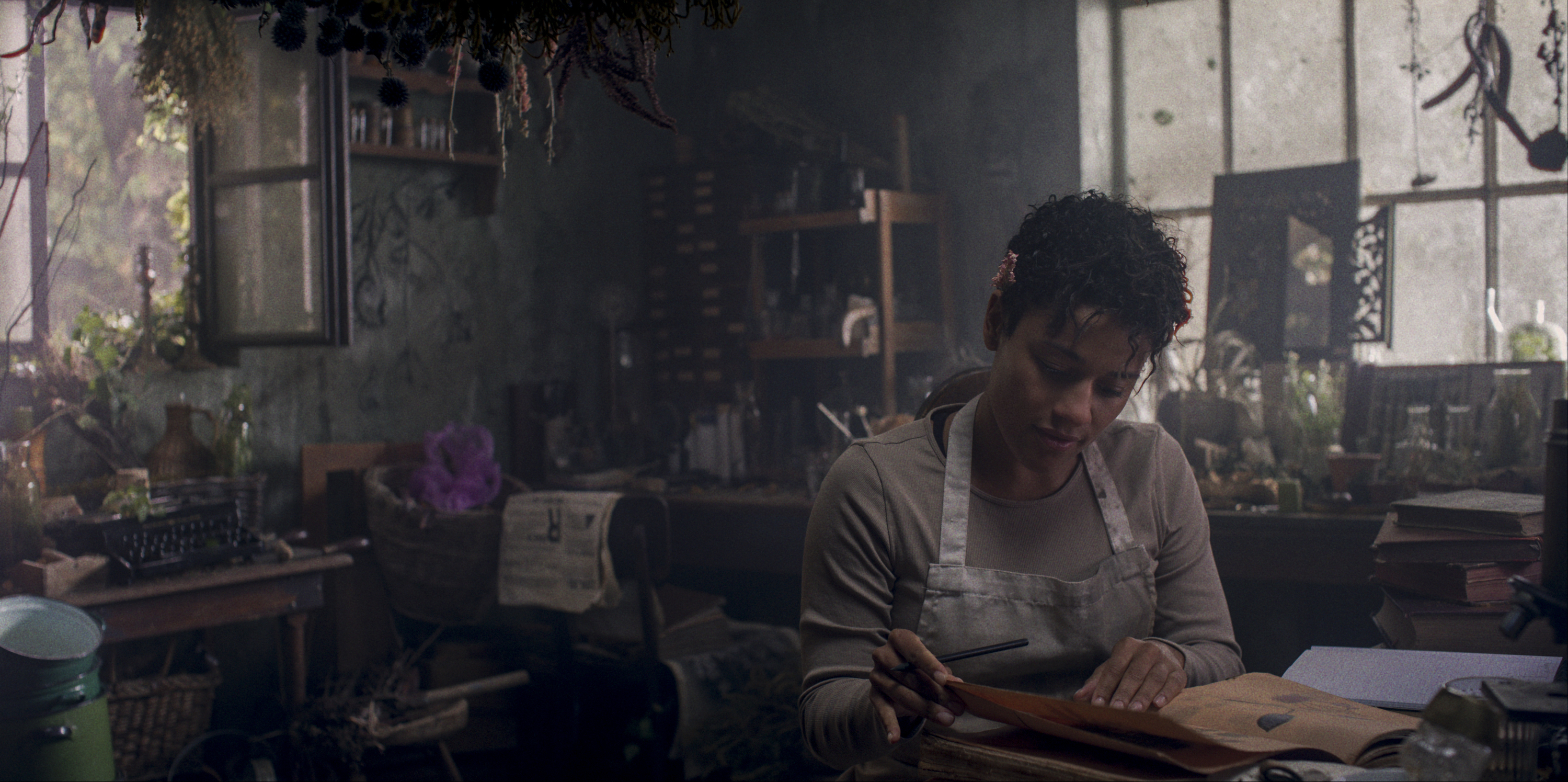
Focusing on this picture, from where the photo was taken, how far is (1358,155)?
4051 mm

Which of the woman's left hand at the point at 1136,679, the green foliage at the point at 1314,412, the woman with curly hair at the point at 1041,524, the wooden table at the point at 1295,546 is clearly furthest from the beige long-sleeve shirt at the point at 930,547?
the green foliage at the point at 1314,412

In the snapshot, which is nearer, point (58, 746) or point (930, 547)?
point (930, 547)

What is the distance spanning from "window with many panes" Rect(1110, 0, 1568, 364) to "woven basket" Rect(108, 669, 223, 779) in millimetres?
3767

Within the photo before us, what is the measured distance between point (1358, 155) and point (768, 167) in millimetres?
2365

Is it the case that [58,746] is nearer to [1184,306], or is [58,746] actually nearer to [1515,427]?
[1184,306]

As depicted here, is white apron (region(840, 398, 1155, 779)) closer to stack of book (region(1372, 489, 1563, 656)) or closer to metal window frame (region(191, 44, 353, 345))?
stack of book (region(1372, 489, 1563, 656))

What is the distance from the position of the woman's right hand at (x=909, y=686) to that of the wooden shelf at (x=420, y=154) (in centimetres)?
323

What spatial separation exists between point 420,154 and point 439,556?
1.62m

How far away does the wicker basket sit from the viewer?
3.43m

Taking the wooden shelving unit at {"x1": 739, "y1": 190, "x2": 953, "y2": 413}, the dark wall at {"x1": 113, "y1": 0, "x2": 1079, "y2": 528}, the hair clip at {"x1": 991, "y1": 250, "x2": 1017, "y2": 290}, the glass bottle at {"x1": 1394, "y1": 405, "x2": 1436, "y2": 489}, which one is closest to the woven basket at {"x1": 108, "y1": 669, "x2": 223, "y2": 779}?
the dark wall at {"x1": 113, "y1": 0, "x2": 1079, "y2": 528}

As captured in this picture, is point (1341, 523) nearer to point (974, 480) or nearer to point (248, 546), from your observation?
point (974, 480)

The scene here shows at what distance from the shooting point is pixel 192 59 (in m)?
3.54

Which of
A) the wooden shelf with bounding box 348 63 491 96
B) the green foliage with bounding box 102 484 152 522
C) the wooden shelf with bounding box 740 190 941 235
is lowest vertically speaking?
the green foliage with bounding box 102 484 152 522

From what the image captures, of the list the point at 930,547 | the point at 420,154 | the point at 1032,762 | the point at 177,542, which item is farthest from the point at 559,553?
the point at 1032,762
